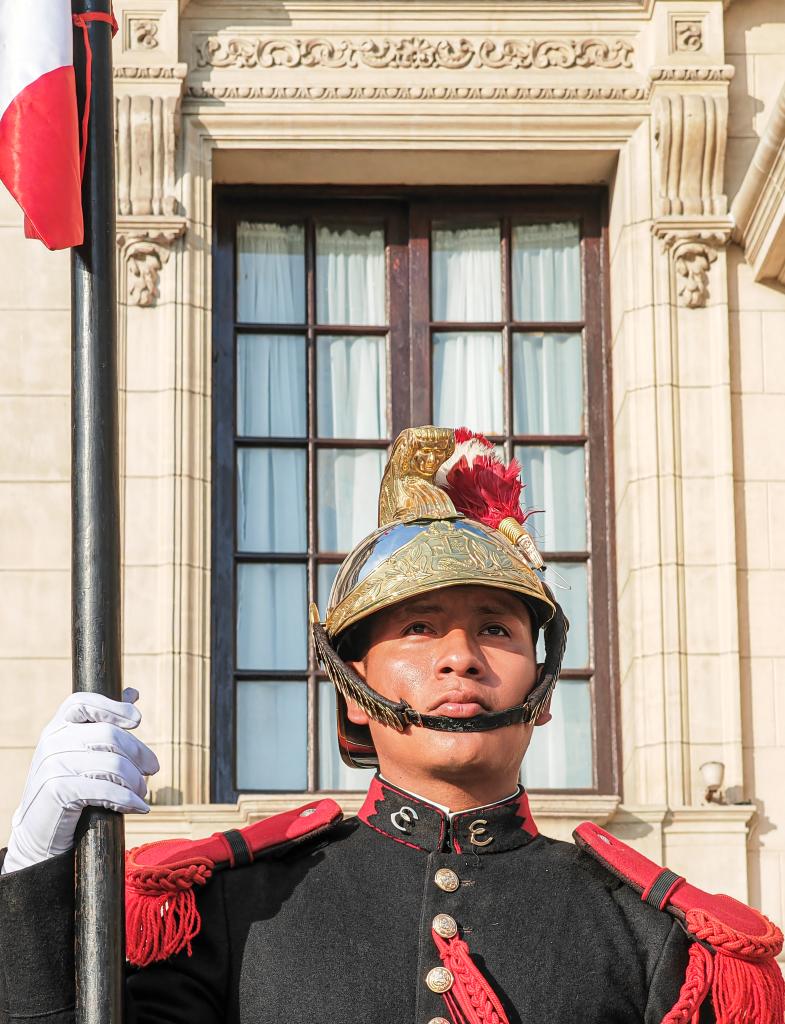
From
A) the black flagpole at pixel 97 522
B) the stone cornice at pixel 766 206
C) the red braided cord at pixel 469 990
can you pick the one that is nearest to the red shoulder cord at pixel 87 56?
the black flagpole at pixel 97 522

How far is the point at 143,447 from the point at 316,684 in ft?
4.00

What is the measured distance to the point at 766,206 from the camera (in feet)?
30.3

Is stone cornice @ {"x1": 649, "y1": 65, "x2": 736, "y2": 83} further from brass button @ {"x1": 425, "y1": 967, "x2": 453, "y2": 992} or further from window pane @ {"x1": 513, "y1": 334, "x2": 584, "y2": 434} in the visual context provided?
brass button @ {"x1": 425, "y1": 967, "x2": 453, "y2": 992}

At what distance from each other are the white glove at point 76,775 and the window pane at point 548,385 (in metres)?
5.48

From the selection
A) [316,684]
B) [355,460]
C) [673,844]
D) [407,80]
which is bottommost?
[673,844]

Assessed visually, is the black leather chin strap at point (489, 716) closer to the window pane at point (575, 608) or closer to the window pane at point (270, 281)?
the window pane at point (575, 608)

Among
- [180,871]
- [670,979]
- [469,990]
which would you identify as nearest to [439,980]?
[469,990]

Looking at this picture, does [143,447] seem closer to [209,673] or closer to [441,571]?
[209,673]

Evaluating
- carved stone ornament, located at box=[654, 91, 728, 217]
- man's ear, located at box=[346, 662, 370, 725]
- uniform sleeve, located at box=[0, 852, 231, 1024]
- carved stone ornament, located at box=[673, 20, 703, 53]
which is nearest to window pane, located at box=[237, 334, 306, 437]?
carved stone ornament, located at box=[654, 91, 728, 217]

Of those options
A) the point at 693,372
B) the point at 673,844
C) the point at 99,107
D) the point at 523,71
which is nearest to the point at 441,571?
the point at 99,107

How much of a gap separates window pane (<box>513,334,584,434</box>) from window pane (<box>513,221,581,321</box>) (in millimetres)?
116

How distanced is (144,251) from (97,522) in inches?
198

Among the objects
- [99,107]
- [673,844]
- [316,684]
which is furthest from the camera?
[316,684]

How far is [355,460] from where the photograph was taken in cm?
Result: 970
